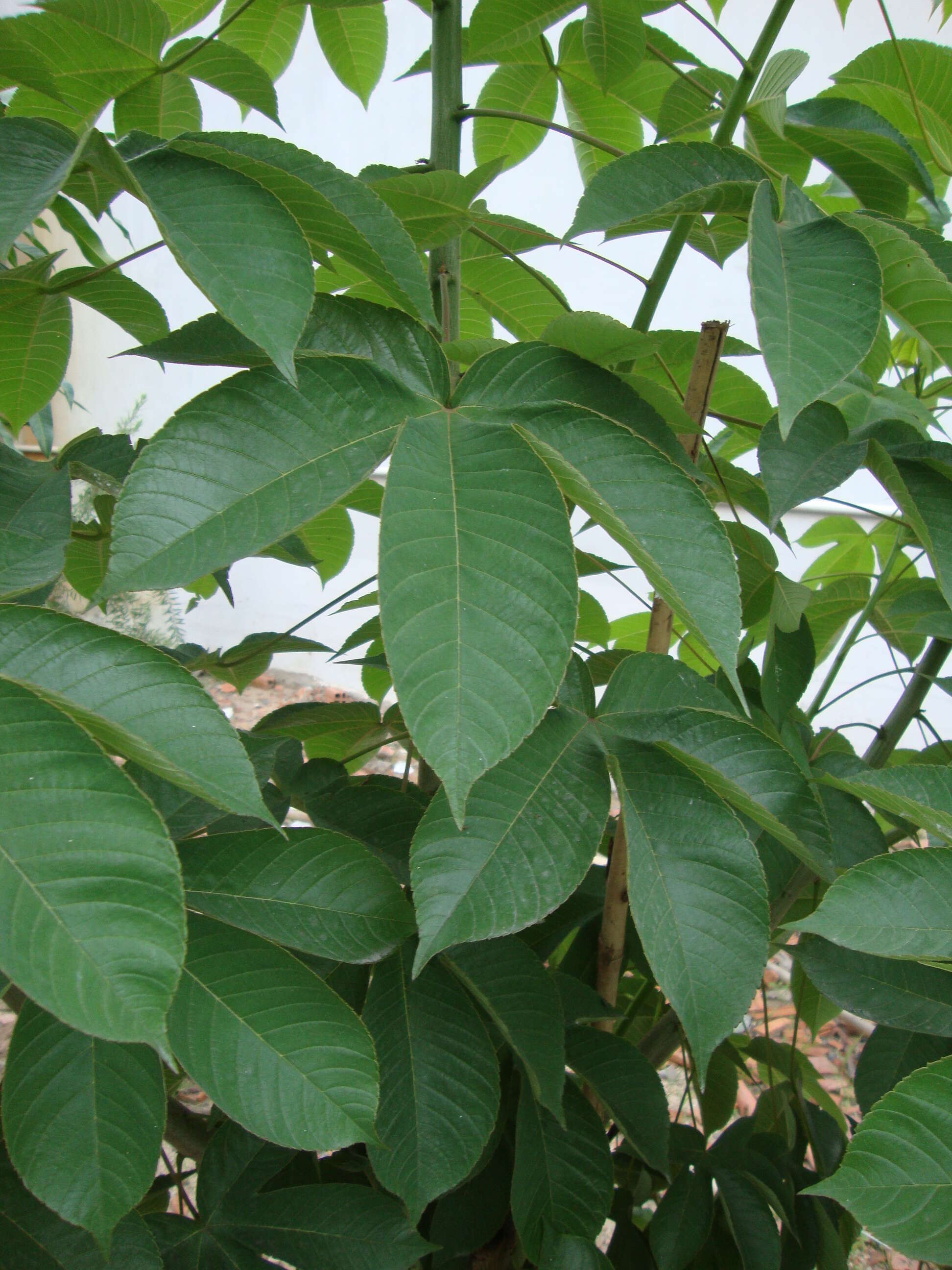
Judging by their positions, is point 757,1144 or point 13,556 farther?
point 757,1144

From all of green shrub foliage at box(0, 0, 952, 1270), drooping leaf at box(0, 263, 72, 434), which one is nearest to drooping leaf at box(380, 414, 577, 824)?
green shrub foliage at box(0, 0, 952, 1270)

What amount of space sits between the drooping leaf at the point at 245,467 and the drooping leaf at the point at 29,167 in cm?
7

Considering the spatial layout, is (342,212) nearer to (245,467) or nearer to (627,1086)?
(245,467)

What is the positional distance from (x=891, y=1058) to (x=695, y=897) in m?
0.23

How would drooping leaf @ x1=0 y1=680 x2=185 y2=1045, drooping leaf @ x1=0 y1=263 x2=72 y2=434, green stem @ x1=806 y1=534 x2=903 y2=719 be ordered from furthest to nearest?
green stem @ x1=806 y1=534 x2=903 y2=719, drooping leaf @ x1=0 y1=263 x2=72 y2=434, drooping leaf @ x1=0 y1=680 x2=185 y2=1045

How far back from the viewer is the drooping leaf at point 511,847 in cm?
31

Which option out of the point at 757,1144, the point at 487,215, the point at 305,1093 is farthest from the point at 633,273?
the point at 757,1144

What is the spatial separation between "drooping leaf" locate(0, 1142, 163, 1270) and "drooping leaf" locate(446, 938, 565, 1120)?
0.16m

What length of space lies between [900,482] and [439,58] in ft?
0.95

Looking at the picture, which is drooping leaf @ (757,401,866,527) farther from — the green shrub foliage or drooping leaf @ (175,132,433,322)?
drooping leaf @ (175,132,433,322)

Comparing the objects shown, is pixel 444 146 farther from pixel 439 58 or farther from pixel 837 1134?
pixel 837 1134

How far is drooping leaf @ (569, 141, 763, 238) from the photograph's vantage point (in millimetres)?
327

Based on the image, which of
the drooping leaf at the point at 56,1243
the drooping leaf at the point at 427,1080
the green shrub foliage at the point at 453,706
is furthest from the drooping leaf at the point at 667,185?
the drooping leaf at the point at 56,1243

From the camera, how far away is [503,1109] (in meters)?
0.51
